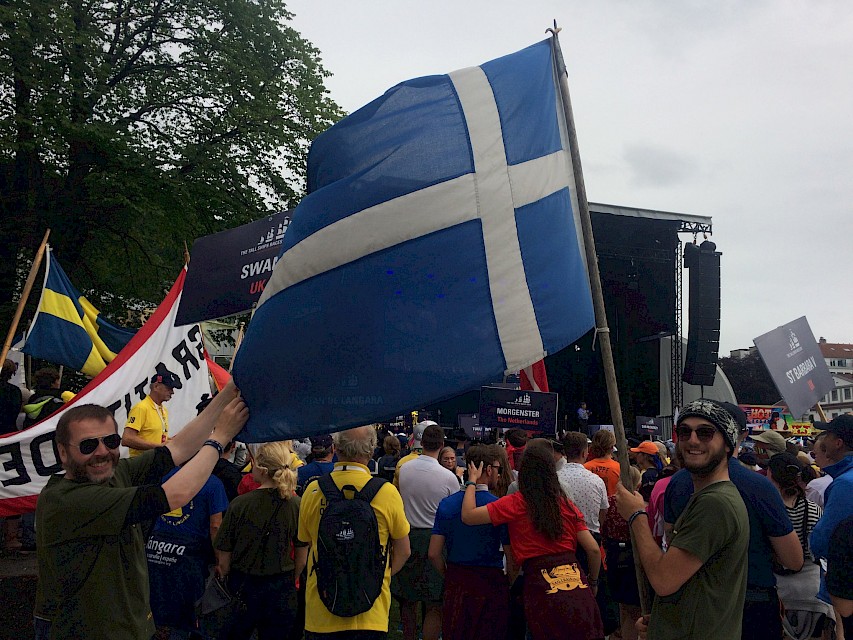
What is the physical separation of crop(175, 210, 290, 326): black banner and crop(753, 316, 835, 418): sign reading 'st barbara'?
20.9ft

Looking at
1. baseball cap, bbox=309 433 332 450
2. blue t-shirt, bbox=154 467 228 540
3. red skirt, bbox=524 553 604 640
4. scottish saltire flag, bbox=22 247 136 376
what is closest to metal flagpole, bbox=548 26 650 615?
red skirt, bbox=524 553 604 640

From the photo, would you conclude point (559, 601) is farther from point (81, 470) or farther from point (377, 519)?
point (81, 470)

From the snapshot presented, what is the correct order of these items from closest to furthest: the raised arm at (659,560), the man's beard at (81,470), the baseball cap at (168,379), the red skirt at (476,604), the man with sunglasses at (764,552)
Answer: the raised arm at (659,560)
the man's beard at (81,470)
the man with sunglasses at (764,552)
the red skirt at (476,604)
the baseball cap at (168,379)

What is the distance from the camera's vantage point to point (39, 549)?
3121mm

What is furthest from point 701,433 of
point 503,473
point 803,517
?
point 503,473

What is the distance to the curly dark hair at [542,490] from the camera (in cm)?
468

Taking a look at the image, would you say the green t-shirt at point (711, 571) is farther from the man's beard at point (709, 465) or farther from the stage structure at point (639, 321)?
the stage structure at point (639, 321)

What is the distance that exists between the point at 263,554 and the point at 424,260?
8.30ft

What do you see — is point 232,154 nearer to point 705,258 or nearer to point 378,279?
point 705,258

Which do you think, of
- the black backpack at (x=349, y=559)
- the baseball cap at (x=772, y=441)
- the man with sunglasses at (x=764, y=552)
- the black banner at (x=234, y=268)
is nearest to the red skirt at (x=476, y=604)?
the black backpack at (x=349, y=559)

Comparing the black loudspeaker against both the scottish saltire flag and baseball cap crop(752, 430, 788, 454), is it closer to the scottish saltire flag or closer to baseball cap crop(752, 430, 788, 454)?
baseball cap crop(752, 430, 788, 454)

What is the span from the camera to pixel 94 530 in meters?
2.98

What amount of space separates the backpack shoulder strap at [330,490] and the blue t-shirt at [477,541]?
103 centimetres

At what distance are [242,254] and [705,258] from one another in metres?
15.4
